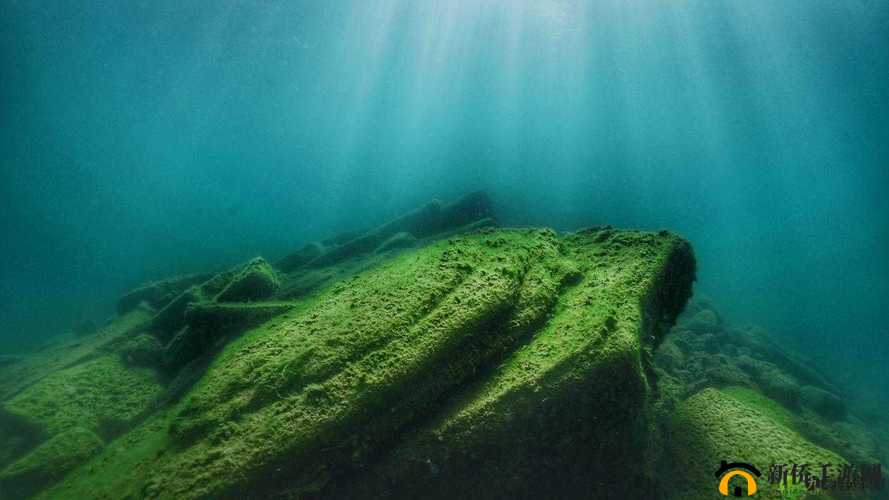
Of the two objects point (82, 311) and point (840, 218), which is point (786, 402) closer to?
point (82, 311)

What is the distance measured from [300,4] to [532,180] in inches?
1857

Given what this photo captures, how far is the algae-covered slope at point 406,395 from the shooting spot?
3002 millimetres

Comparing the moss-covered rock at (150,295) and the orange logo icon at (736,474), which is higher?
the moss-covered rock at (150,295)

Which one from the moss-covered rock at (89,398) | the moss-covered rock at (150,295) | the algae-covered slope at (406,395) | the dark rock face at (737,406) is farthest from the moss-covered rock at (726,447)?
the moss-covered rock at (150,295)

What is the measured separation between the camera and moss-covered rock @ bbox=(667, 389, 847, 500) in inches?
155

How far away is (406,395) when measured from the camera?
3.36 m

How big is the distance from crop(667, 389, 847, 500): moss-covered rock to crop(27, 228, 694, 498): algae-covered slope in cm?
146

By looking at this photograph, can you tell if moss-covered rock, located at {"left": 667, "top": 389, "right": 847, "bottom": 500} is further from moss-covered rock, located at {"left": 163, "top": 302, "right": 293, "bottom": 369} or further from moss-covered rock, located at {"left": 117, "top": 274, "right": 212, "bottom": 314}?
moss-covered rock, located at {"left": 117, "top": 274, "right": 212, "bottom": 314}

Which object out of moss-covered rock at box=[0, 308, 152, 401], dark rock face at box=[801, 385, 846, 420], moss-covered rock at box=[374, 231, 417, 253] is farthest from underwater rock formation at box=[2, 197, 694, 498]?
dark rock face at box=[801, 385, 846, 420]

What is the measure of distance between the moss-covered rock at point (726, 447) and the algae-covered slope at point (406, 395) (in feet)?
4.78

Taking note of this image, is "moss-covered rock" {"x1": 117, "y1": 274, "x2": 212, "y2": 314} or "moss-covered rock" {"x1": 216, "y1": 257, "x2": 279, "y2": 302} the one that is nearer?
"moss-covered rock" {"x1": 216, "y1": 257, "x2": 279, "y2": 302}

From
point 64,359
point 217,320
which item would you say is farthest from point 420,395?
point 64,359

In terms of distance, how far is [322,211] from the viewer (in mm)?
53062

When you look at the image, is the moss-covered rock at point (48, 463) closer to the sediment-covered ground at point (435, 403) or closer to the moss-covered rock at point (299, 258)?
the sediment-covered ground at point (435, 403)
